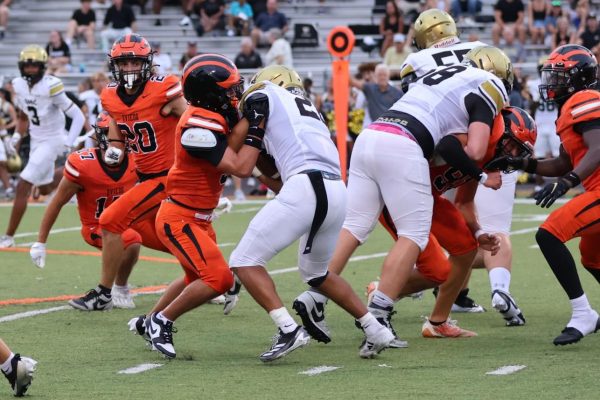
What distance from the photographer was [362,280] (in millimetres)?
9578

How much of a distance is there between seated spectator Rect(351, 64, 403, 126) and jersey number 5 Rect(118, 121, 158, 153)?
8.78 meters

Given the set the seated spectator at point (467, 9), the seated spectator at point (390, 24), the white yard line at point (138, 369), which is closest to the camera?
the white yard line at point (138, 369)

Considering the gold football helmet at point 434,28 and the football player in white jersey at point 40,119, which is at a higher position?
the gold football helmet at point 434,28

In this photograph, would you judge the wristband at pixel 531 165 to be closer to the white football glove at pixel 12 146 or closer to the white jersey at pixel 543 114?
the white football glove at pixel 12 146

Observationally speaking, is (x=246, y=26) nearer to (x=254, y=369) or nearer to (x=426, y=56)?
(x=426, y=56)

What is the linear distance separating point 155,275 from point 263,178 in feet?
11.2

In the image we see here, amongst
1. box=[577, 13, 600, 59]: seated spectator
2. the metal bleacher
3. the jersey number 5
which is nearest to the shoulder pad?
the jersey number 5

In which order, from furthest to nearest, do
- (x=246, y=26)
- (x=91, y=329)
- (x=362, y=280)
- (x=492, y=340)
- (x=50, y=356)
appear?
(x=246, y=26) → (x=362, y=280) → (x=91, y=329) → (x=492, y=340) → (x=50, y=356)

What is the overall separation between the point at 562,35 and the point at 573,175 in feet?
43.1

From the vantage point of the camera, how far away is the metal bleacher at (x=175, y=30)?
68.7ft

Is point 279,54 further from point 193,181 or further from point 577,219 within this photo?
point 577,219

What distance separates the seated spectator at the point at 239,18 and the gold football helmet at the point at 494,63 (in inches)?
584

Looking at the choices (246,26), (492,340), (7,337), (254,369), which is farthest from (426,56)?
(246,26)

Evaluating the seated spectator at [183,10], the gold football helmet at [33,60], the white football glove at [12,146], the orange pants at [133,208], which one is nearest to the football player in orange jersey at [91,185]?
the orange pants at [133,208]
